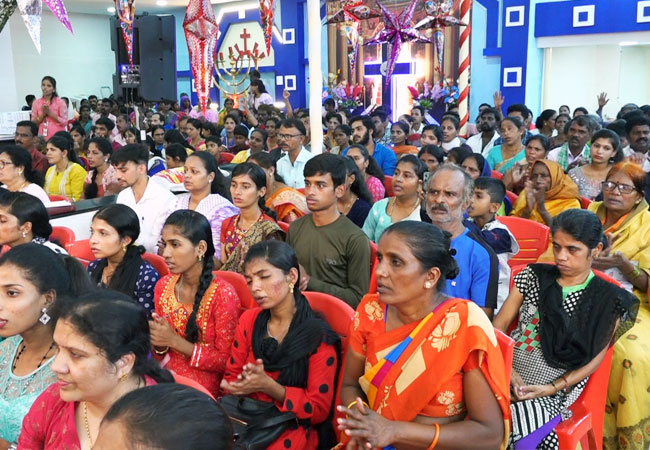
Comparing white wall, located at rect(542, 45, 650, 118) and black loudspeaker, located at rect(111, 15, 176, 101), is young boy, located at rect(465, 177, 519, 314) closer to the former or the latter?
black loudspeaker, located at rect(111, 15, 176, 101)

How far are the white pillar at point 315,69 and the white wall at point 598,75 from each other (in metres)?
6.53

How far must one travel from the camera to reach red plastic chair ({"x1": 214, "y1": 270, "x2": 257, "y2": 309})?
2.41m

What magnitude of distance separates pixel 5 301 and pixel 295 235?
136cm

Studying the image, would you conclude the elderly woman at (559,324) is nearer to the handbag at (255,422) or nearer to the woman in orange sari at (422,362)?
the woman in orange sari at (422,362)

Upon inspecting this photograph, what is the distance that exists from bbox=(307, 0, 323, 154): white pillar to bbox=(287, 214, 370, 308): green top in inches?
66.4

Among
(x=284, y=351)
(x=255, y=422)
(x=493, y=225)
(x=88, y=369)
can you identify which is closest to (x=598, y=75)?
(x=493, y=225)

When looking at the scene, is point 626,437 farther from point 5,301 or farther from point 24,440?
point 5,301

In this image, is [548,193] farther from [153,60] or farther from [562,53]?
[562,53]

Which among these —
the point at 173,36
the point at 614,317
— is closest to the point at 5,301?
the point at 614,317

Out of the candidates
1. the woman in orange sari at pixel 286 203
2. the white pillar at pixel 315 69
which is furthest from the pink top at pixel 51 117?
the woman in orange sari at pixel 286 203

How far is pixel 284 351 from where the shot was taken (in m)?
1.94

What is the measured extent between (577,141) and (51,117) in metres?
5.69

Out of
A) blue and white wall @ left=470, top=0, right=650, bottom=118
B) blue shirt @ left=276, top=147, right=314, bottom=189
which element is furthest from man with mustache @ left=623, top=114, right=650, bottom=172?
blue and white wall @ left=470, top=0, right=650, bottom=118

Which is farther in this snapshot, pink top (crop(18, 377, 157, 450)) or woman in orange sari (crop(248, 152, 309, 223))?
woman in orange sari (crop(248, 152, 309, 223))
